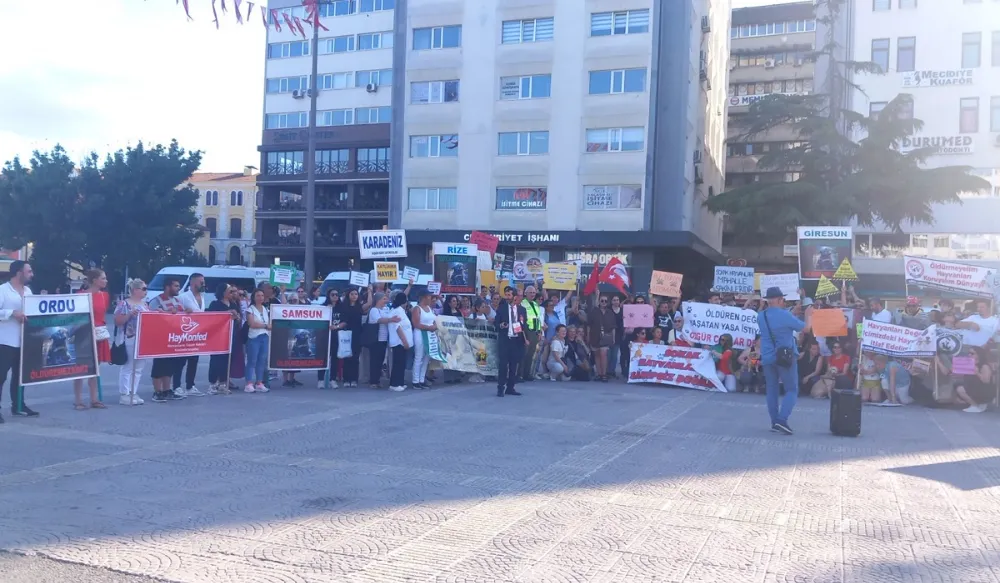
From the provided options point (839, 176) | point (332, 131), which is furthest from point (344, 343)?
point (332, 131)

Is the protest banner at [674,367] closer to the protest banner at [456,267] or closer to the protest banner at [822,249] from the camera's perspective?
the protest banner at [822,249]

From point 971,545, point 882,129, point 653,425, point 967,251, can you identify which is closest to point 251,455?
point 653,425

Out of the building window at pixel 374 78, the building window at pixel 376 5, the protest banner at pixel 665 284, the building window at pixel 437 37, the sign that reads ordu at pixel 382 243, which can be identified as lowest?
the protest banner at pixel 665 284

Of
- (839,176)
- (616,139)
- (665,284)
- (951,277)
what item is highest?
(616,139)

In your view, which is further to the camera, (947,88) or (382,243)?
(947,88)

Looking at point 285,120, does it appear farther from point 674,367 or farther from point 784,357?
point 784,357

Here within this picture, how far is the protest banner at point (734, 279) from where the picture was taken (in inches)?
883

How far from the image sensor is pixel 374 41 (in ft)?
186

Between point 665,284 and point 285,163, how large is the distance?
44.1 meters

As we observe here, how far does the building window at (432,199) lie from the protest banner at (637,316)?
24823 millimetres

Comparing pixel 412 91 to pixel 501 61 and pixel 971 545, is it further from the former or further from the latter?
pixel 971 545

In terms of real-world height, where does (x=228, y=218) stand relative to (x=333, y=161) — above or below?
below

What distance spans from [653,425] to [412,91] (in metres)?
34.4

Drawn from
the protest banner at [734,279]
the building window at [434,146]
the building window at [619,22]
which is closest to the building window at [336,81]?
the building window at [434,146]
